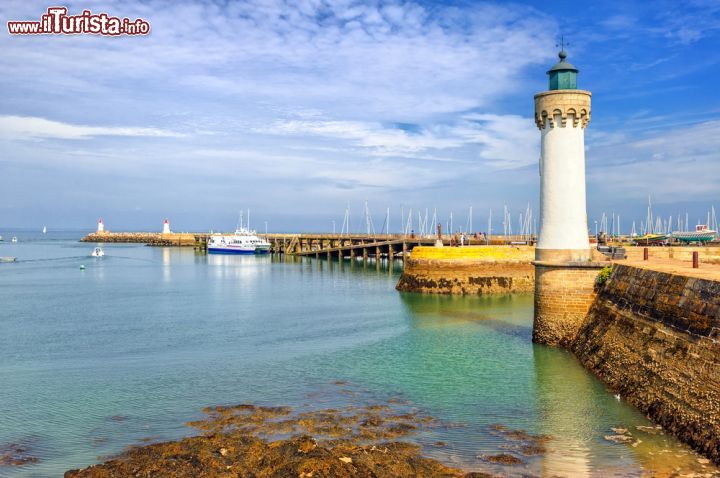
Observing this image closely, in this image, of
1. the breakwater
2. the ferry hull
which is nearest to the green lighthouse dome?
the ferry hull

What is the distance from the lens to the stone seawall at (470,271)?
139ft

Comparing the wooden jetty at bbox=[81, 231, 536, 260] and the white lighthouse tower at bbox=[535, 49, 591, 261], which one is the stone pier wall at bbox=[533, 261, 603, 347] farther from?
the wooden jetty at bbox=[81, 231, 536, 260]

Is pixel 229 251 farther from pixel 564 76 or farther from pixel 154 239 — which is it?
pixel 564 76

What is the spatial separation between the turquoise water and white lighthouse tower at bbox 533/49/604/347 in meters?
1.57

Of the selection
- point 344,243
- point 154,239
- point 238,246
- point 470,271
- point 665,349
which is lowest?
point 665,349

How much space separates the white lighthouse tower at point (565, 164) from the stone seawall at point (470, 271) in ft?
66.8

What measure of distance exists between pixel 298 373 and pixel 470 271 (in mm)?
25724

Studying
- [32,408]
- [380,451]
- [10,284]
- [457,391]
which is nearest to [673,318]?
[457,391]

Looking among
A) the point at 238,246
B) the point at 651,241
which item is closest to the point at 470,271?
the point at 651,241

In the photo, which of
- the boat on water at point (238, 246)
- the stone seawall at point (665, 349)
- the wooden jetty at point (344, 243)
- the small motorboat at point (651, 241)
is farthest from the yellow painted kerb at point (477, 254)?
the boat on water at point (238, 246)

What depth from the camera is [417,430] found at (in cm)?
1330

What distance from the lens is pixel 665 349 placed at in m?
13.6

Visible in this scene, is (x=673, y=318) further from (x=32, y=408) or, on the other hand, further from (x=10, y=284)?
(x=10, y=284)

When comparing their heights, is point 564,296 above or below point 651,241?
below
